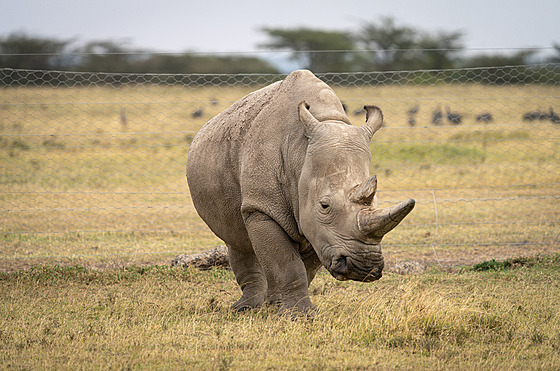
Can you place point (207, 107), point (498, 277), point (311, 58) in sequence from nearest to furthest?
point (498, 277) < point (207, 107) < point (311, 58)

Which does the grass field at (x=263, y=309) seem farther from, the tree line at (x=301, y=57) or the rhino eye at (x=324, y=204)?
the tree line at (x=301, y=57)

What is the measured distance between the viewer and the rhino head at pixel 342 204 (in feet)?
16.8

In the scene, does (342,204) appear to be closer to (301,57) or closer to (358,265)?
(358,265)

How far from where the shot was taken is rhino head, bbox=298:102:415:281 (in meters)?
5.11

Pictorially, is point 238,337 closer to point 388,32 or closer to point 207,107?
point 207,107

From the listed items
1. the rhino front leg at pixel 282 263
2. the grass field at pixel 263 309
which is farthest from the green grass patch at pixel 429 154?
the rhino front leg at pixel 282 263

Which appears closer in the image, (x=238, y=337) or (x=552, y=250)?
(x=238, y=337)

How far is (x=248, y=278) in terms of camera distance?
7.44 m

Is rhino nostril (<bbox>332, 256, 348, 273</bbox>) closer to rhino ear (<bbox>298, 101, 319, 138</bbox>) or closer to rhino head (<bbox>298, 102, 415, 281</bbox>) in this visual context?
rhino head (<bbox>298, 102, 415, 281</bbox>)

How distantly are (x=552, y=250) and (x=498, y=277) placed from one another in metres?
2.15

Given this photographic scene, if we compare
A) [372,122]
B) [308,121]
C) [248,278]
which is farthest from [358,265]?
[248,278]

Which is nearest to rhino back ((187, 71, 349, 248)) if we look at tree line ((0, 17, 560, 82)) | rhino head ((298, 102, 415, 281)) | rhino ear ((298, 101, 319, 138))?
rhino ear ((298, 101, 319, 138))

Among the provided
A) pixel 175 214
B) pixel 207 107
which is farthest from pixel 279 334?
pixel 207 107

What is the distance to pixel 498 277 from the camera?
8.55 metres
